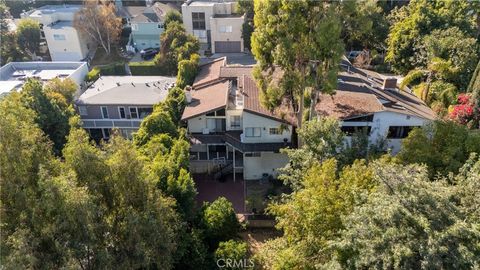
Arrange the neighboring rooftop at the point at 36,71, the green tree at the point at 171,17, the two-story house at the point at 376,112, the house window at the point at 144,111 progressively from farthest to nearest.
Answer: the green tree at the point at 171,17, the neighboring rooftop at the point at 36,71, the house window at the point at 144,111, the two-story house at the point at 376,112

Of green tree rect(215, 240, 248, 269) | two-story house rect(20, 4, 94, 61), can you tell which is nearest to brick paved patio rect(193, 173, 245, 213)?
green tree rect(215, 240, 248, 269)

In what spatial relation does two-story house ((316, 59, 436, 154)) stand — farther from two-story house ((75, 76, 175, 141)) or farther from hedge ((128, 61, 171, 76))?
hedge ((128, 61, 171, 76))

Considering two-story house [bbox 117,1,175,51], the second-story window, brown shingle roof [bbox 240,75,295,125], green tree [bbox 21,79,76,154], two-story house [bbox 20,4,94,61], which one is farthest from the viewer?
two-story house [bbox 117,1,175,51]

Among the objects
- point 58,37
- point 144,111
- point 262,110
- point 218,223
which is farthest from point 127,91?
point 58,37

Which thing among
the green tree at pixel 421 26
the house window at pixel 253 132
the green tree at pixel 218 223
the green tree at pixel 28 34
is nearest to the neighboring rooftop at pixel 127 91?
the house window at pixel 253 132

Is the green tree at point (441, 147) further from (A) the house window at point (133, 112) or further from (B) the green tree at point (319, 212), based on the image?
(A) the house window at point (133, 112)

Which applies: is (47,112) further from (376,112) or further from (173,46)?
(376,112)
